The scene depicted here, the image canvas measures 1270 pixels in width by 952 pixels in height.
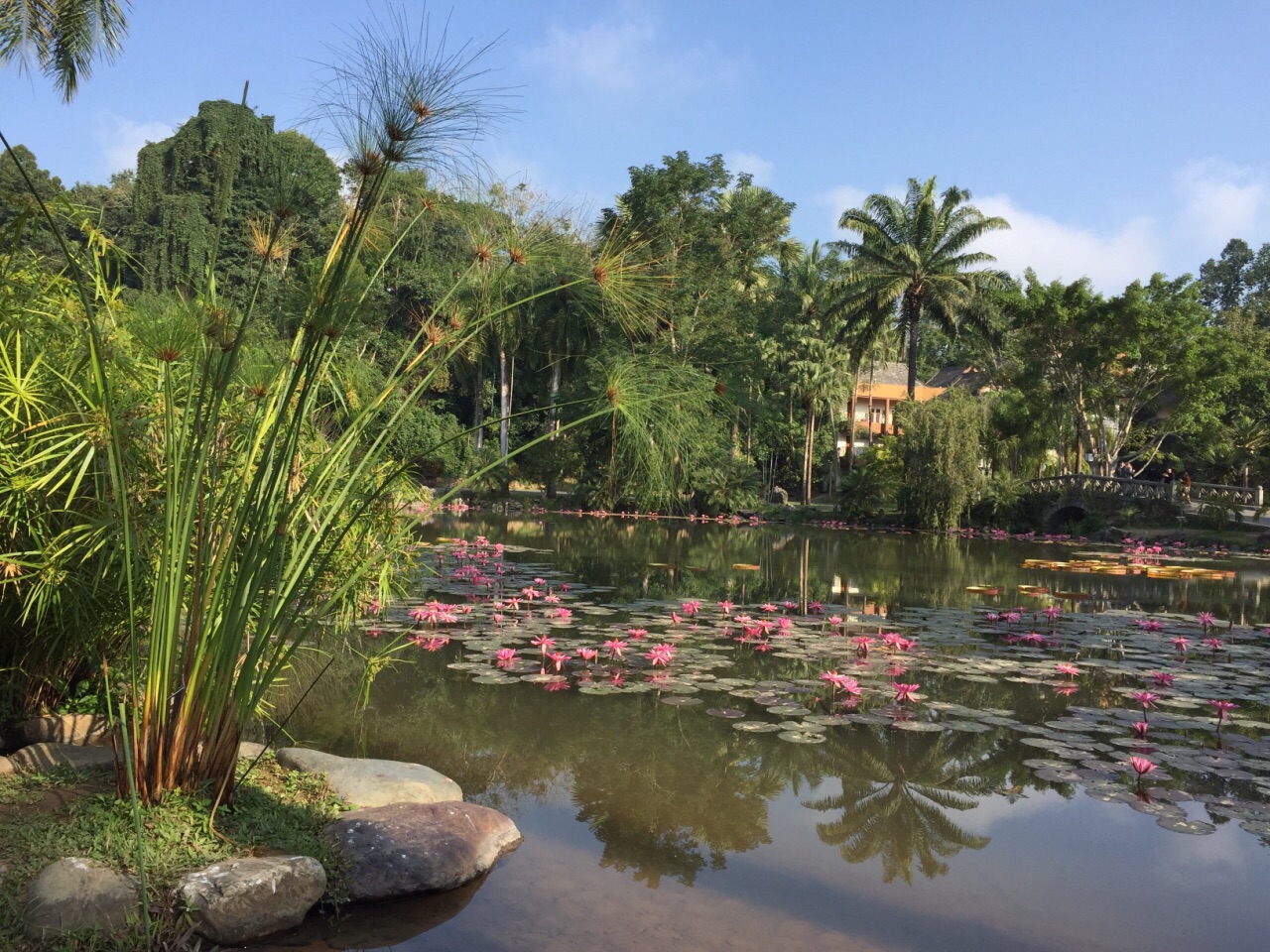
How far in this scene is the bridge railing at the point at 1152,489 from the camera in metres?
25.9

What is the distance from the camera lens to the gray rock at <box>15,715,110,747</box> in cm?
444

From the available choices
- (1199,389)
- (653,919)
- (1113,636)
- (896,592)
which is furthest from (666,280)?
(1199,389)

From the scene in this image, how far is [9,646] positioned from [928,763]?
15.3 ft

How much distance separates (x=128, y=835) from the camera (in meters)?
3.19

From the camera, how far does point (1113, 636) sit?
9531mm

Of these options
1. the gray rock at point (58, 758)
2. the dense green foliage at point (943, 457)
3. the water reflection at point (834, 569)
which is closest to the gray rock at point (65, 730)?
the gray rock at point (58, 758)

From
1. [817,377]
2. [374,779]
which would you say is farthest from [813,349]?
[374,779]

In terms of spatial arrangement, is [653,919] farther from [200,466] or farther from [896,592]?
[896,592]

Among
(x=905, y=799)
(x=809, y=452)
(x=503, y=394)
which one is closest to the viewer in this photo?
(x=905, y=799)

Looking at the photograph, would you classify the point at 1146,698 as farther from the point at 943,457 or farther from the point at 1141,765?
the point at 943,457

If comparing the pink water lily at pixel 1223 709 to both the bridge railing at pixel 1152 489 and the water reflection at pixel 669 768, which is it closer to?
the water reflection at pixel 669 768

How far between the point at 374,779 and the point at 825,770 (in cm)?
245

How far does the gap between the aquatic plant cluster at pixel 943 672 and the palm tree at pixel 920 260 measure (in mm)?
21421

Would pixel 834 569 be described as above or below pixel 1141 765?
above
